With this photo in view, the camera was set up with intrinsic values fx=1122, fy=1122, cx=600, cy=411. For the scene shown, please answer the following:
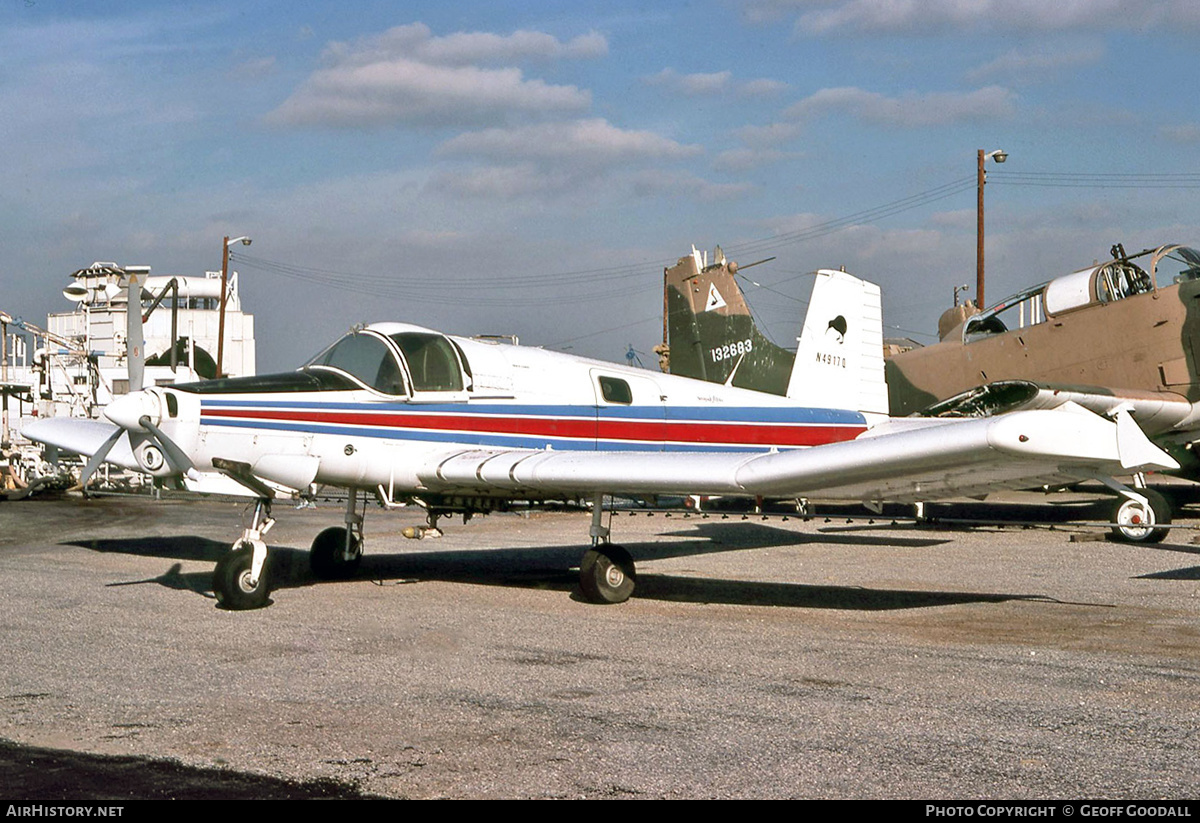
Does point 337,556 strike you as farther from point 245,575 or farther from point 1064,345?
point 1064,345

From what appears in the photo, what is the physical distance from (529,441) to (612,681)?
4.77m

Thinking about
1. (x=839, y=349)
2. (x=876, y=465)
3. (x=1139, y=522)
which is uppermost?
(x=839, y=349)

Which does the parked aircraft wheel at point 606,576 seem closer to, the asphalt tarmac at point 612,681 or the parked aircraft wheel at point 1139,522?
the asphalt tarmac at point 612,681

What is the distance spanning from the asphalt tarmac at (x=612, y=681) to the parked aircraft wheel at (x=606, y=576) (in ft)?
0.79

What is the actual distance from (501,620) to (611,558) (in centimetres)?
149

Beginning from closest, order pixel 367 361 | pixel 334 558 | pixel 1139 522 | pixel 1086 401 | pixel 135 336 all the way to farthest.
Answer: pixel 367 361
pixel 135 336
pixel 334 558
pixel 1139 522
pixel 1086 401

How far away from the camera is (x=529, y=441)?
445 inches

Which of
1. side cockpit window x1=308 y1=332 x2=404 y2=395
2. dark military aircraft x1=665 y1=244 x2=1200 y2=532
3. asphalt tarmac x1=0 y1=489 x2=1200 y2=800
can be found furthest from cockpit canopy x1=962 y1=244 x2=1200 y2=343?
side cockpit window x1=308 y1=332 x2=404 y2=395

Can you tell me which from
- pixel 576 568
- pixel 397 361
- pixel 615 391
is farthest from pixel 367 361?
pixel 576 568

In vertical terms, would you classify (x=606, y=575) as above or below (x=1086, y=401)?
below

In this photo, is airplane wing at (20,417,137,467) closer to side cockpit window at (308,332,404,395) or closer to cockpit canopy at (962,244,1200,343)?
A: side cockpit window at (308,332,404,395)

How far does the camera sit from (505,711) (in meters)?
6.00

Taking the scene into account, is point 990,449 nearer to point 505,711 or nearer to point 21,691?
point 505,711

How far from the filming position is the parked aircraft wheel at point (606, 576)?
1016cm
